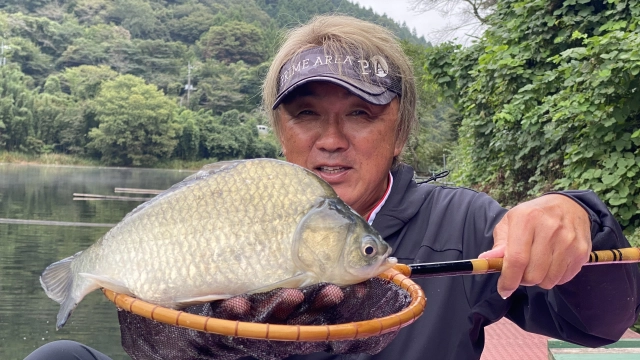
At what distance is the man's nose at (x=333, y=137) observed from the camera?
215cm

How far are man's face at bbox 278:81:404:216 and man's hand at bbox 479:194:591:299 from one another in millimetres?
742

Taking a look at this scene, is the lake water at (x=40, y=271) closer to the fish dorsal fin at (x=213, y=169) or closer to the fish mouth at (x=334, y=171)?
the fish mouth at (x=334, y=171)

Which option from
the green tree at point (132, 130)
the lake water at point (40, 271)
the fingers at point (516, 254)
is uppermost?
the fingers at point (516, 254)

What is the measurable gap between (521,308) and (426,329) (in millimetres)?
324

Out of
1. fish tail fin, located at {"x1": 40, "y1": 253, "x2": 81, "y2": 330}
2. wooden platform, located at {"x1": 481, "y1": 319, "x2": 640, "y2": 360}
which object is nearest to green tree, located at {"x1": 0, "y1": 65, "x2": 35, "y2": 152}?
wooden platform, located at {"x1": 481, "y1": 319, "x2": 640, "y2": 360}

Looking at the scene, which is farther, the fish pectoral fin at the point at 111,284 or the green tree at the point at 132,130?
the green tree at the point at 132,130

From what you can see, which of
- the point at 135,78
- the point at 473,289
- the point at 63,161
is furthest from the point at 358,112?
the point at 135,78

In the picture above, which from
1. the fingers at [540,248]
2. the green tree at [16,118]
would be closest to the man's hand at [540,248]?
the fingers at [540,248]

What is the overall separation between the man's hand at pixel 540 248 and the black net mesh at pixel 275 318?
0.27m

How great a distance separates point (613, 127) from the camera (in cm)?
502

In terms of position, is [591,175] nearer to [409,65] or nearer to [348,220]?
[409,65]

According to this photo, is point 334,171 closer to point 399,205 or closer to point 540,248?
point 399,205

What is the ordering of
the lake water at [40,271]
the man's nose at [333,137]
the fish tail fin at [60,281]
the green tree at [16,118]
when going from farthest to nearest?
the green tree at [16,118]
the lake water at [40,271]
the man's nose at [333,137]
the fish tail fin at [60,281]

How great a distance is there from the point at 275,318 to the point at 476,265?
19.2 inches
